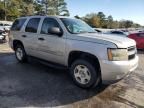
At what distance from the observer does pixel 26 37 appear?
7.62 meters

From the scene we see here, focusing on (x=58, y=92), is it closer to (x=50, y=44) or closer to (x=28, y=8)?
(x=50, y=44)

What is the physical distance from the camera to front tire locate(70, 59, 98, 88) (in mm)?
5375

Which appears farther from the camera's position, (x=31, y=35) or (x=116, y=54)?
(x=31, y=35)

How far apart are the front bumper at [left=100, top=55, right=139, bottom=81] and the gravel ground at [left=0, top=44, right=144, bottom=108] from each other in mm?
493

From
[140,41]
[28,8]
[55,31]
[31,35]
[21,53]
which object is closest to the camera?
[55,31]

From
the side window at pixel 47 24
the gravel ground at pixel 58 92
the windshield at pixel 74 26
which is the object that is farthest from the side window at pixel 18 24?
the windshield at pixel 74 26

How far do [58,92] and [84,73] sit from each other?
823mm

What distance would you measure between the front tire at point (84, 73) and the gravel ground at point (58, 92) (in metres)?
0.19

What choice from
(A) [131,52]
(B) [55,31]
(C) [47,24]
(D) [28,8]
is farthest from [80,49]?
(D) [28,8]

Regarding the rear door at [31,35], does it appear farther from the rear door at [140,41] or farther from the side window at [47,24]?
the rear door at [140,41]

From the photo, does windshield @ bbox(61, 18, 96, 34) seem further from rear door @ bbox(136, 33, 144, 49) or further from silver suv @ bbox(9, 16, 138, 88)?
rear door @ bbox(136, 33, 144, 49)

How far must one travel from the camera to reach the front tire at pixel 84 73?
538 cm

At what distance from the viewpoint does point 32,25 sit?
7.45 m

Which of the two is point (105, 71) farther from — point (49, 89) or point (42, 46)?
point (42, 46)
